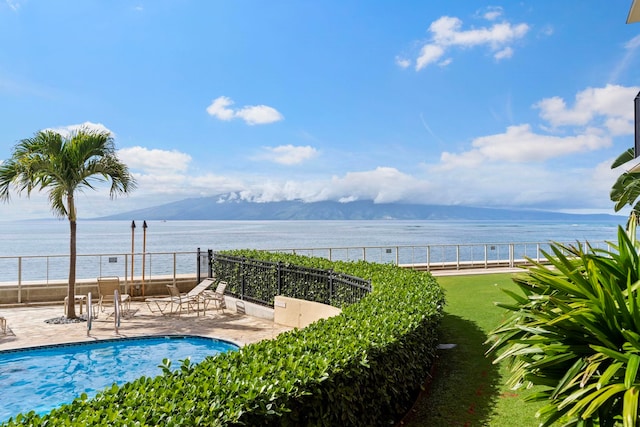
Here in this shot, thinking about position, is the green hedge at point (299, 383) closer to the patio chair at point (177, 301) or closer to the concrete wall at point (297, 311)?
the concrete wall at point (297, 311)

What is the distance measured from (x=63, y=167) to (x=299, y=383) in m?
11.0

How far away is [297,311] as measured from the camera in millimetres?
10953

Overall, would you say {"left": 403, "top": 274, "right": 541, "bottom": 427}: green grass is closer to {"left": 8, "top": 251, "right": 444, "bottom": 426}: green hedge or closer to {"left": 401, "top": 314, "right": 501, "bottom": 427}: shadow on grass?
{"left": 401, "top": 314, "right": 501, "bottom": 427}: shadow on grass

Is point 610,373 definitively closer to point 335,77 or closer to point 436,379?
point 436,379

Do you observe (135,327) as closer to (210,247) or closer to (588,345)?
(588,345)

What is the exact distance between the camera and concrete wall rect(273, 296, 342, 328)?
1020cm

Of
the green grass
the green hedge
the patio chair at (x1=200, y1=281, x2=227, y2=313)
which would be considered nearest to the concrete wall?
the patio chair at (x1=200, y1=281, x2=227, y2=313)

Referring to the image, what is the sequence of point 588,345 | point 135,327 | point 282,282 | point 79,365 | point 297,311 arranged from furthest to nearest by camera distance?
1. point 282,282
2. point 135,327
3. point 297,311
4. point 79,365
5. point 588,345

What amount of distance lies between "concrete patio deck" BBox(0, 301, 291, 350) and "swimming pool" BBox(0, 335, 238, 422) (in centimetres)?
26

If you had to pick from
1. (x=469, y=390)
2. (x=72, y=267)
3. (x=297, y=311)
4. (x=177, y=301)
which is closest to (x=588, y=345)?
(x=469, y=390)

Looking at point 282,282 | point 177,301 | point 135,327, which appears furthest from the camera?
point 177,301

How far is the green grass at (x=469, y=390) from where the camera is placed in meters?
4.92

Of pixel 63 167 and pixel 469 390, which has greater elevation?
pixel 63 167

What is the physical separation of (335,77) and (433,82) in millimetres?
8897
